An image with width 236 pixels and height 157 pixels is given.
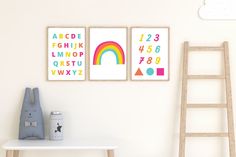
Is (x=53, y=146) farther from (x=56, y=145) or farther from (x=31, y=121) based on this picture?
(x=31, y=121)

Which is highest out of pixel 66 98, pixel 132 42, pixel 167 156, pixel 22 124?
pixel 132 42

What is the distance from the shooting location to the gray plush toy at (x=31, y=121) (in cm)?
340

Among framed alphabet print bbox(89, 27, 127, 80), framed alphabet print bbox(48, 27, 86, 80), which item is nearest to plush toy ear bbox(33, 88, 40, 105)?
framed alphabet print bbox(48, 27, 86, 80)

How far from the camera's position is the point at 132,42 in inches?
139

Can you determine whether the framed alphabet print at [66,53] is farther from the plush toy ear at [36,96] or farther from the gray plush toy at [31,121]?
the gray plush toy at [31,121]

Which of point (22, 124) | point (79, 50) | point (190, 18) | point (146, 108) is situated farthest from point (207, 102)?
point (22, 124)

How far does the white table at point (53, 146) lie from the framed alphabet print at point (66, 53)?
575 millimetres

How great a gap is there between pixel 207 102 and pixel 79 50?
1.23 meters

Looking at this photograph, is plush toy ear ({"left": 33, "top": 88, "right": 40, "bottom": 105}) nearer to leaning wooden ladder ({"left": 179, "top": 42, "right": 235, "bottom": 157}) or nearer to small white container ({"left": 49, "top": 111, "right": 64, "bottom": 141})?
small white container ({"left": 49, "top": 111, "right": 64, "bottom": 141})

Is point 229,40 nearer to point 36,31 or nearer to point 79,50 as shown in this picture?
point 79,50

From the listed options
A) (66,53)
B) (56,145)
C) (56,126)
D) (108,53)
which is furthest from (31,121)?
(108,53)

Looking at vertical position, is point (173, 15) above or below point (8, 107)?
above

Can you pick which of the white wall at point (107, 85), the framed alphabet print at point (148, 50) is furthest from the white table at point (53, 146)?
the framed alphabet print at point (148, 50)

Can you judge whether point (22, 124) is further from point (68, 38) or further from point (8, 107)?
point (68, 38)
